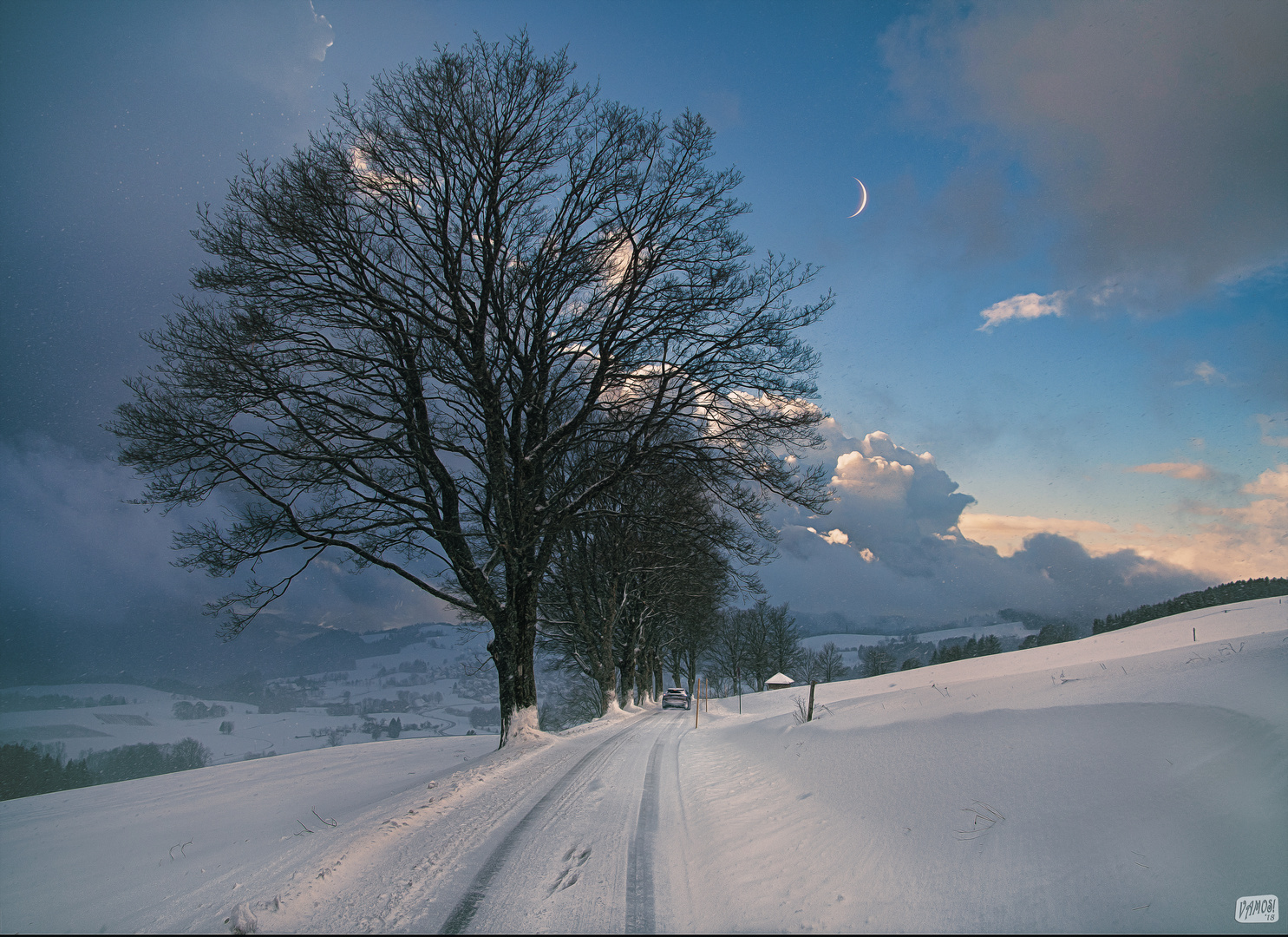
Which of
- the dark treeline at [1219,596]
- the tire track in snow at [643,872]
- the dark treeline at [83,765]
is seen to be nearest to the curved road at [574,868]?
the tire track in snow at [643,872]

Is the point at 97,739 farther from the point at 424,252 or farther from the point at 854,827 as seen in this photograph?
the point at 854,827

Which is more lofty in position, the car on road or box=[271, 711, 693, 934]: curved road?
box=[271, 711, 693, 934]: curved road

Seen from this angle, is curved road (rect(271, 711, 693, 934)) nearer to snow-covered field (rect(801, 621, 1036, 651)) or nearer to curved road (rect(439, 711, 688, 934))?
curved road (rect(439, 711, 688, 934))

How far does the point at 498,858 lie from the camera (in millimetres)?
3900

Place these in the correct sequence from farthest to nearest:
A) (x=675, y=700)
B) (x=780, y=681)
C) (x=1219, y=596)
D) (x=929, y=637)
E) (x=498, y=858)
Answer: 1. (x=929, y=637)
2. (x=780, y=681)
3. (x=675, y=700)
4. (x=1219, y=596)
5. (x=498, y=858)

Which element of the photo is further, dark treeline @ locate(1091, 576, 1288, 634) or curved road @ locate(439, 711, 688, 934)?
dark treeline @ locate(1091, 576, 1288, 634)

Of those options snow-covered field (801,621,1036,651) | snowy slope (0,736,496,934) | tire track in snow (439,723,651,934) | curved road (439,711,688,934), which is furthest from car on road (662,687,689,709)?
snow-covered field (801,621,1036,651)

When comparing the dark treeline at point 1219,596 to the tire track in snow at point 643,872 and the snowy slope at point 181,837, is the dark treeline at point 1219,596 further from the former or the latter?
the snowy slope at point 181,837

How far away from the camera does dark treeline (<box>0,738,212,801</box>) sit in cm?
1388

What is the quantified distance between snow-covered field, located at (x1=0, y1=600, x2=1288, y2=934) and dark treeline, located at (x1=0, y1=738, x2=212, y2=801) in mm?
10159

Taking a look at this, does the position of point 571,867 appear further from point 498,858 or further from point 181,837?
point 181,837

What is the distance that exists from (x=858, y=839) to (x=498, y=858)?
8.96ft

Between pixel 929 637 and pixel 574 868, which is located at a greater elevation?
pixel 574 868

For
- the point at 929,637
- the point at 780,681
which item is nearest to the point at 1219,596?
the point at 780,681
